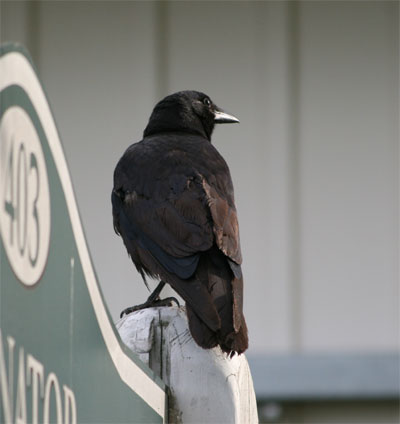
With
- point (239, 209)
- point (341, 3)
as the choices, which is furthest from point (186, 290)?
point (341, 3)

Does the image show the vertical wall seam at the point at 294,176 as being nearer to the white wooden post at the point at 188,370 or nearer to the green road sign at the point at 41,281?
Result: the white wooden post at the point at 188,370

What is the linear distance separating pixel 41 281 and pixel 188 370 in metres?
0.87

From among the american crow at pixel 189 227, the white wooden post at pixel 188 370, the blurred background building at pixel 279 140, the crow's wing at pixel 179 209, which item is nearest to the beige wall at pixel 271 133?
the blurred background building at pixel 279 140

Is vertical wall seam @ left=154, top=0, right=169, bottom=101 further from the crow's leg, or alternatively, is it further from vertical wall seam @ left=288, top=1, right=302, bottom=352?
the crow's leg

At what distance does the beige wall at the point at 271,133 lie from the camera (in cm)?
535

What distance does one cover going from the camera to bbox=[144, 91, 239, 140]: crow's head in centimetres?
426

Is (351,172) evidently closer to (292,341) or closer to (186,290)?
(292,341)

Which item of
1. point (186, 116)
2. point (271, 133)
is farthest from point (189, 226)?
point (271, 133)

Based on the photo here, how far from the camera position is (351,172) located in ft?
18.1

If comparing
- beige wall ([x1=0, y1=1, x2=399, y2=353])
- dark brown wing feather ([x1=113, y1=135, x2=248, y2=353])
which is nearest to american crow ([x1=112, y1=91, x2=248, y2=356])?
dark brown wing feather ([x1=113, y1=135, x2=248, y2=353])

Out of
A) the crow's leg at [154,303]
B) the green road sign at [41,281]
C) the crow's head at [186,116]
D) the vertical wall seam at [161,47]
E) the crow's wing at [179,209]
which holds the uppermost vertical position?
the vertical wall seam at [161,47]

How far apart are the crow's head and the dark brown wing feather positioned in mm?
310

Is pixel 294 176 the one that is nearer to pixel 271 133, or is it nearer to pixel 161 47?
pixel 271 133

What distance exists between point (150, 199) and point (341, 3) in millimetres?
2524
